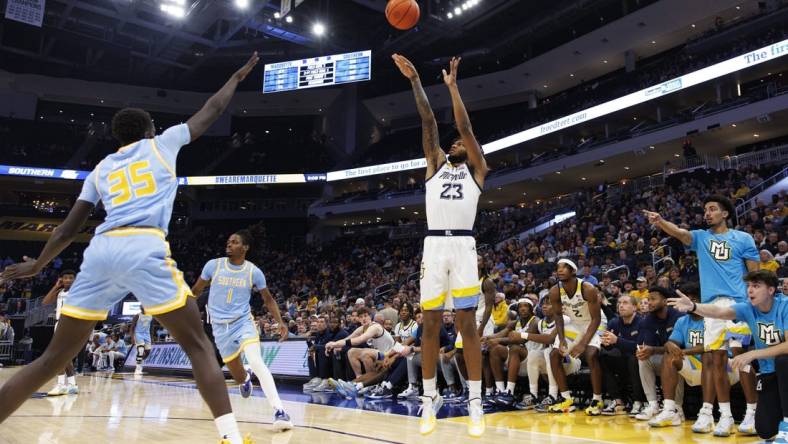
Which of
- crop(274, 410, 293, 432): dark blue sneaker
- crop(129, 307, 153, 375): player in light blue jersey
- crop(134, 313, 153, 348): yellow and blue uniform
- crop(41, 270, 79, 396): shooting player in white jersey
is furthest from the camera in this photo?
crop(134, 313, 153, 348): yellow and blue uniform

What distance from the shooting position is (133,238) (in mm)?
3090

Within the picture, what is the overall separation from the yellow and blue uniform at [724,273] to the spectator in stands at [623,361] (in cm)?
128

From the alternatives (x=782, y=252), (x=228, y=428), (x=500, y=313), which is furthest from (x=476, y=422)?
(x=782, y=252)

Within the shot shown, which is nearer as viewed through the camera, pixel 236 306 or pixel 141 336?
pixel 236 306

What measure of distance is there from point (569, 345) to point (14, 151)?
3519cm

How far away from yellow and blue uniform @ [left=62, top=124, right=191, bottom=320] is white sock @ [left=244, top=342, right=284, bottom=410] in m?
2.56

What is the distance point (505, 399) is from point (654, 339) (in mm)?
1996

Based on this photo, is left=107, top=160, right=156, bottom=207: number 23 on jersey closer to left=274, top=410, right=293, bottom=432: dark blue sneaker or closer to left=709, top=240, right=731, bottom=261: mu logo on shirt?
left=274, top=410, right=293, bottom=432: dark blue sneaker

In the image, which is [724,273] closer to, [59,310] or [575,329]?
[575,329]

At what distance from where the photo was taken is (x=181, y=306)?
3.05 meters

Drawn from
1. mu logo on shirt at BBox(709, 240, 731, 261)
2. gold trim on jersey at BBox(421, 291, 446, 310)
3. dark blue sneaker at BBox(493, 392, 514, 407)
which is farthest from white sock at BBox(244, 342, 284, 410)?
mu logo on shirt at BBox(709, 240, 731, 261)

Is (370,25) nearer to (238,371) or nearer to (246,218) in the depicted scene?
(246,218)

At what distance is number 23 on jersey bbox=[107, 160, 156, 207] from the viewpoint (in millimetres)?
3203

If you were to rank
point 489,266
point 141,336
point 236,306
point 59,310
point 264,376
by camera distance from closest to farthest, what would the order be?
point 264,376
point 236,306
point 59,310
point 141,336
point 489,266
